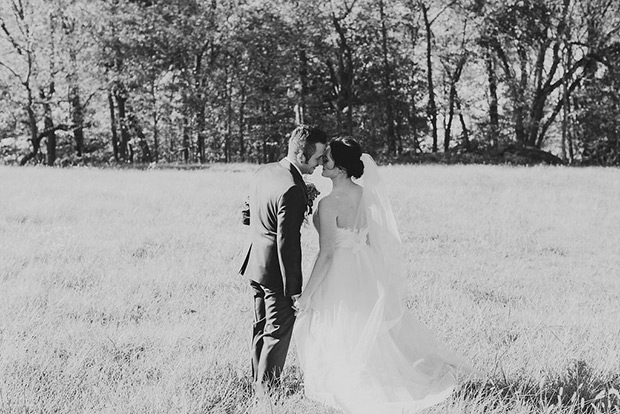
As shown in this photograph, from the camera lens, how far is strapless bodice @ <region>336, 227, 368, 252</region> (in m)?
4.79

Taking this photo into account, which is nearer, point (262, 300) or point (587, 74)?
point (262, 300)

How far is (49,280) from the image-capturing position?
7906mm

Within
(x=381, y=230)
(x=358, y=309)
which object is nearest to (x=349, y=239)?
(x=381, y=230)

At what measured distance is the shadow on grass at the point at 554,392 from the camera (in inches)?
172

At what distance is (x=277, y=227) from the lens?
430 cm

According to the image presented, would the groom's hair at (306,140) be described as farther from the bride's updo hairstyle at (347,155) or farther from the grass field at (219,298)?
the grass field at (219,298)

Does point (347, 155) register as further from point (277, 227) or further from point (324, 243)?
point (277, 227)

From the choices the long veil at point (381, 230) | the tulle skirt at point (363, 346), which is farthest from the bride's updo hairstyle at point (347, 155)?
the tulle skirt at point (363, 346)

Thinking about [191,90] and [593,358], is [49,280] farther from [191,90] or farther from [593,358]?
[191,90]

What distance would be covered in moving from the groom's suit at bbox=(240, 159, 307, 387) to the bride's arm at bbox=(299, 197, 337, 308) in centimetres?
29

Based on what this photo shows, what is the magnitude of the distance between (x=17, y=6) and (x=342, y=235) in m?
33.8

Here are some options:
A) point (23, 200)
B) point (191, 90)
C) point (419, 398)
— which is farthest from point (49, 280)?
point (191, 90)

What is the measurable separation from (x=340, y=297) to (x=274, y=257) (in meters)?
0.75

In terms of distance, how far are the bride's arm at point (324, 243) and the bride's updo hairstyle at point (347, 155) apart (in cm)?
31
